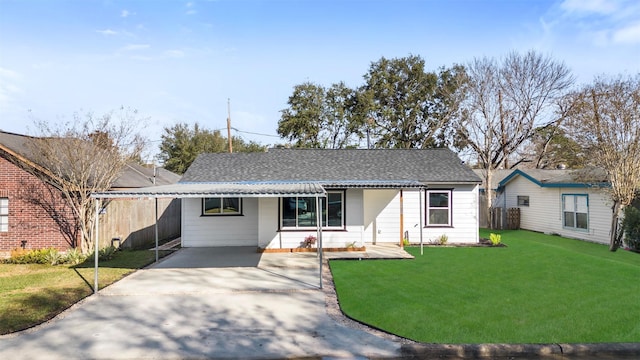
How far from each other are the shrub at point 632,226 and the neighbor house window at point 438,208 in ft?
19.1

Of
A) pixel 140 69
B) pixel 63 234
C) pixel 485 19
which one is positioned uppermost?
pixel 485 19

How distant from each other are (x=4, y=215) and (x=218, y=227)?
698 centimetres

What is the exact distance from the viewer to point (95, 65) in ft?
46.0

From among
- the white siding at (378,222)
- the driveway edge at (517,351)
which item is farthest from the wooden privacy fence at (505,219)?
the driveway edge at (517,351)

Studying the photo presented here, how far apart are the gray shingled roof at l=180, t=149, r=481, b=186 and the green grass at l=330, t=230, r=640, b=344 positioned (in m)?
4.10

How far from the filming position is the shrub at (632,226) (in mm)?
13008

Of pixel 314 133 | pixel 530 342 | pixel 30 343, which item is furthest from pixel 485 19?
pixel 314 133

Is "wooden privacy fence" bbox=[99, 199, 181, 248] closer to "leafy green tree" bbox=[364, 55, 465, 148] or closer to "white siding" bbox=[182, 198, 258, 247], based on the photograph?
"white siding" bbox=[182, 198, 258, 247]

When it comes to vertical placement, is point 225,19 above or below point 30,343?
above

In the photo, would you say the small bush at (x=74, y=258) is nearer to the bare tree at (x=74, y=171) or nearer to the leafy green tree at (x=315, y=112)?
the bare tree at (x=74, y=171)

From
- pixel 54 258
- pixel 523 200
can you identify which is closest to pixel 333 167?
pixel 54 258

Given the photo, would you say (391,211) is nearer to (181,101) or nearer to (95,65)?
(95,65)

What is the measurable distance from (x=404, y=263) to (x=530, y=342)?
5.75 meters

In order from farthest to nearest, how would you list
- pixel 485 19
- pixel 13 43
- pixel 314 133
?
pixel 314 133 < pixel 485 19 < pixel 13 43
